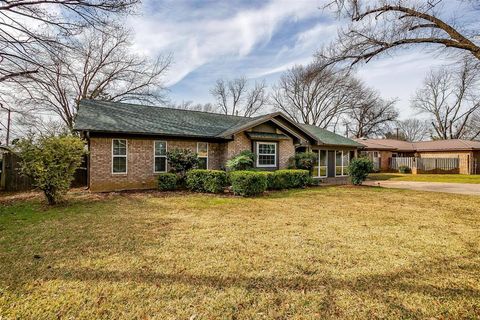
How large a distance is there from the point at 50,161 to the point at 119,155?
4.18 metres

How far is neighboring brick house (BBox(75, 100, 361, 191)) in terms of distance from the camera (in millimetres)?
12516

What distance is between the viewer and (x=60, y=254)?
15.3 feet

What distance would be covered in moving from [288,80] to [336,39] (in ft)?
94.6

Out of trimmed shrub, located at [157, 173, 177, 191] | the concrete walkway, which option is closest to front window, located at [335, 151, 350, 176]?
the concrete walkway

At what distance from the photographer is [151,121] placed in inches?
583

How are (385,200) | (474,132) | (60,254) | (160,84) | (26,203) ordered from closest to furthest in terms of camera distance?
(60,254) → (26,203) → (385,200) → (160,84) → (474,132)

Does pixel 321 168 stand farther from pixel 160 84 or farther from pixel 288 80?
pixel 288 80

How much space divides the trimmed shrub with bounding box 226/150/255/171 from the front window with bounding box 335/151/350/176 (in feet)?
30.7

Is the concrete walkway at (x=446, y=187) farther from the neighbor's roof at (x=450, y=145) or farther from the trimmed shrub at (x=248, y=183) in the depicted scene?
the neighbor's roof at (x=450, y=145)

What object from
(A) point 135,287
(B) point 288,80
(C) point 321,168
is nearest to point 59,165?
(A) point 135,287

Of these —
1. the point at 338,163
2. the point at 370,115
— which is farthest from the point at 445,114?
the point at 338,163

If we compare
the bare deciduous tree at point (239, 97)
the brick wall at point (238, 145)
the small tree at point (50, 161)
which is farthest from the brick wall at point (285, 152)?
the bare deciduous tree at point (239, 97)

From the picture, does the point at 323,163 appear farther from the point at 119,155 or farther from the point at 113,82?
the point at 113,82

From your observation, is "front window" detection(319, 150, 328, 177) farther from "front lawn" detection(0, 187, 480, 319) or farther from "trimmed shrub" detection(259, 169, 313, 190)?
"front lawn" detection(0, 187, 480, 319)
